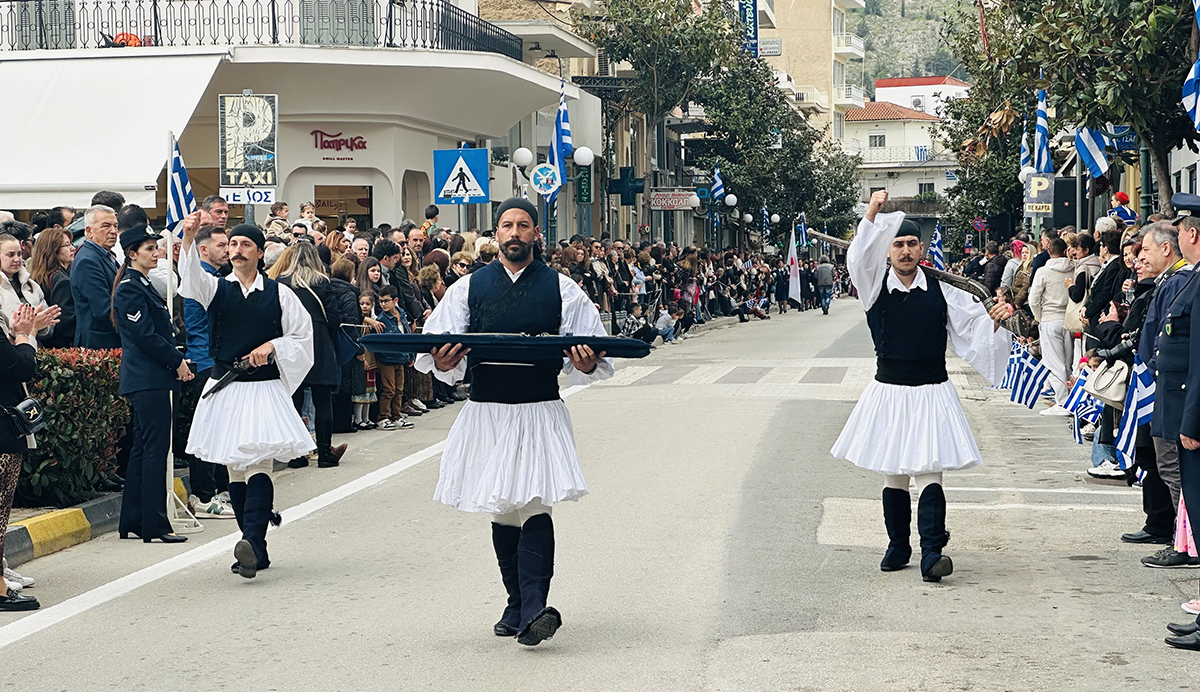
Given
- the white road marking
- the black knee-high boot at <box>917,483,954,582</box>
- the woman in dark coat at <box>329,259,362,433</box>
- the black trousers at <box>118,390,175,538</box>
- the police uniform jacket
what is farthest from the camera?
the woman in dark coat at <box>329,259,362,433</box>

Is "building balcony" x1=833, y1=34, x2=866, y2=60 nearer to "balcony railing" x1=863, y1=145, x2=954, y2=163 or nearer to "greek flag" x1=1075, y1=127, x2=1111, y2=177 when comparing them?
"balcony railing" x1=863, y1=145, x2=954, y2=163

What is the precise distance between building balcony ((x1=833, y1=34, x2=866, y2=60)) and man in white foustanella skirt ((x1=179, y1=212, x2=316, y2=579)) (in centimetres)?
10119

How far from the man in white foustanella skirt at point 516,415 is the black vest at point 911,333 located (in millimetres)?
2038

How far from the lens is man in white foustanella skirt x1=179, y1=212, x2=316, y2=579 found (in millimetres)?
8352

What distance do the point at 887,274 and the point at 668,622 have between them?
2374 millimetres

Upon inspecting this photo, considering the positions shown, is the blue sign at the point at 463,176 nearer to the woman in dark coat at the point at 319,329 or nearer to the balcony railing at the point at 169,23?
the balcony railing at the point at 169,23

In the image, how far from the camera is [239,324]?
8.53 m

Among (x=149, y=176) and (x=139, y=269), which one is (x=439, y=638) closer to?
(x=139, y=269)

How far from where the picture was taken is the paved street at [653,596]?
621cm

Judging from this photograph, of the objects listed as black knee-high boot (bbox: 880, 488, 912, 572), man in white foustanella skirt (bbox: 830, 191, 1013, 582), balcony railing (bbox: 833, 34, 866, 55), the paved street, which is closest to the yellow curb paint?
the paved street

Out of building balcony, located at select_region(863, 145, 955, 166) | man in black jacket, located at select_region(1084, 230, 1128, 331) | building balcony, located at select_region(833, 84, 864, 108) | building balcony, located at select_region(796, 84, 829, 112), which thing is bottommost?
man in black jacket, located at select_region(1084, 230, 1128, 331)

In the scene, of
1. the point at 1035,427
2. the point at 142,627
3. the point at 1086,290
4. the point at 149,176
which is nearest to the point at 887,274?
the point at 142,627

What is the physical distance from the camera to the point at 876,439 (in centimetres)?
816

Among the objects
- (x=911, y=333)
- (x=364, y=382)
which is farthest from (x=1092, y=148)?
Answer: (x=911, y=333)
